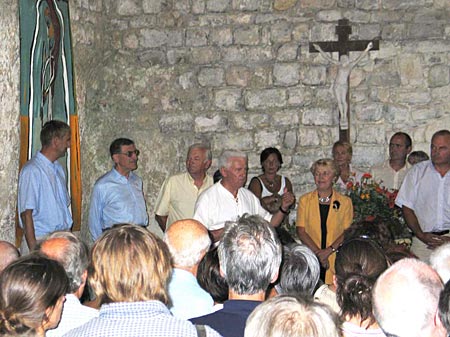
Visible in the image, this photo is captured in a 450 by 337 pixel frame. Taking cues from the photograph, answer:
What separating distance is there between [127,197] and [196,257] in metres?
2.86

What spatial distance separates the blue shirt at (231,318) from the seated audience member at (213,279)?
41 centimetres

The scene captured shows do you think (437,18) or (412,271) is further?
(437,18)

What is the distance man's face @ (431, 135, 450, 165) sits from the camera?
615 cm

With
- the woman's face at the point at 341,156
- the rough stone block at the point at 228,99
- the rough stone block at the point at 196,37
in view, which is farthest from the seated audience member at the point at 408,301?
the rough stone block at the point at 196,37

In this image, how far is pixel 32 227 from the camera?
577 cm

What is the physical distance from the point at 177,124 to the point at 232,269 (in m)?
5.30

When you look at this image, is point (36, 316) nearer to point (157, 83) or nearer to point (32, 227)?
point (32, 227)

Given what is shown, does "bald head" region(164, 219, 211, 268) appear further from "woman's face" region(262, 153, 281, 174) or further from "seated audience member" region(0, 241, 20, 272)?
"woman's face" region(262, 153, 281, 174)

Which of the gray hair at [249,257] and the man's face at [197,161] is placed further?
the man's face at [197,161]

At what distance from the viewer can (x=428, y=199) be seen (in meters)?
Result: 6.31

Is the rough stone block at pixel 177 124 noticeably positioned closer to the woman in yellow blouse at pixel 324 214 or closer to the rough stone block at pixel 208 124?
the rough stone block at pixel 208 124

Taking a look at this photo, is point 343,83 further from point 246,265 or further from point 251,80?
point 246,265

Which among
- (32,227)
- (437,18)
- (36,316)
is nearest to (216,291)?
(36,316)

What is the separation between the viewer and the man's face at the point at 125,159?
661cm
